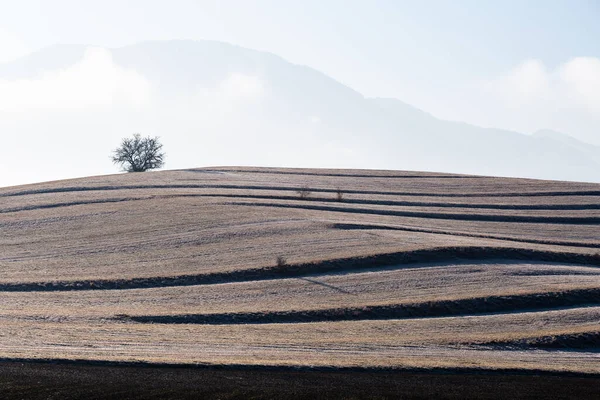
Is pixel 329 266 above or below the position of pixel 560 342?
above

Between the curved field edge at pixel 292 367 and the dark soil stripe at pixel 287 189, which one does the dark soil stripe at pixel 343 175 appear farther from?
the curved field edge at pixel 292 367

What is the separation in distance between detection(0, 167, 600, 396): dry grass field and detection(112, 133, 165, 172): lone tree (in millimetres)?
27770

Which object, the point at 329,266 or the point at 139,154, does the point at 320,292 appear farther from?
the point at 139,154

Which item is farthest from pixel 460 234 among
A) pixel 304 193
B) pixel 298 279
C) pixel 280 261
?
pixel 304 193

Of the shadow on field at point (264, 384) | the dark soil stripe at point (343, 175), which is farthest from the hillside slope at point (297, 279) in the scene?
the dark soil stripe at point (343, 175)

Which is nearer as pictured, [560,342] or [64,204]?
[560,342]

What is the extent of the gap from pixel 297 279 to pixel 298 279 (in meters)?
0.04

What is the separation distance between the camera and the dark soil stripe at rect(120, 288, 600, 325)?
31531mm

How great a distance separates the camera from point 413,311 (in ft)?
109

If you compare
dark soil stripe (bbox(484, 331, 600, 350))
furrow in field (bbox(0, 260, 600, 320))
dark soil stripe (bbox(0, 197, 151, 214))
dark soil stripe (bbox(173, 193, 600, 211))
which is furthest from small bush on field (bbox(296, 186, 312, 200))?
dark soil stripe (bbox(484, 331, 600, 350))

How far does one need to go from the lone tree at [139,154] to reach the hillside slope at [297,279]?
2782 centimetres

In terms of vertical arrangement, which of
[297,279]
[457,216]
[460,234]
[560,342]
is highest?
[457,216]

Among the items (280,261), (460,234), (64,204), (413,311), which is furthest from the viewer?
(64,204)

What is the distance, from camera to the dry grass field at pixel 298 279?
89.5 ft
